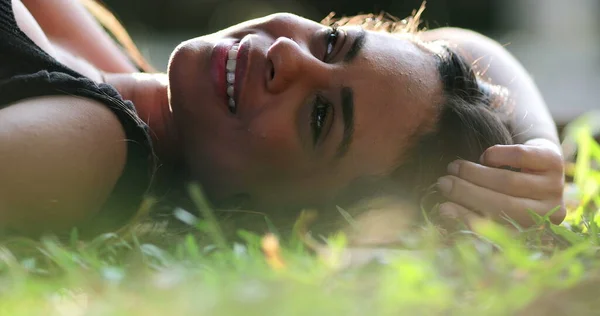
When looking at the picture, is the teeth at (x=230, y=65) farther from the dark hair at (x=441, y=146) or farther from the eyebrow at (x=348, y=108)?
the dark hair at (x=441, y=146)

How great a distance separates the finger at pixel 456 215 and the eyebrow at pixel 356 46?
41 cm

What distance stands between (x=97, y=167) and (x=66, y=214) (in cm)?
11

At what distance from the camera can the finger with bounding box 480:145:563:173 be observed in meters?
1.88

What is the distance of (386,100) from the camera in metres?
1.80

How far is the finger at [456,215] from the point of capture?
1753 mm

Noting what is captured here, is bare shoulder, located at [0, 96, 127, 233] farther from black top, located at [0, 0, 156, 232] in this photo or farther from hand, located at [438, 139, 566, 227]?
hand, located at [438, 139, 566, 227]

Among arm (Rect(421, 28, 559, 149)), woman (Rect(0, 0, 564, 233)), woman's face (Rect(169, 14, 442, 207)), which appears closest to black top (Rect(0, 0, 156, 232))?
woman (Rect(0, 0, 564, 233))

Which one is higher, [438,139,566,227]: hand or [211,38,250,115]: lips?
[211,38,250,115]: lips

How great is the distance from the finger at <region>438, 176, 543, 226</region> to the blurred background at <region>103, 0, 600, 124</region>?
4460 millimetres

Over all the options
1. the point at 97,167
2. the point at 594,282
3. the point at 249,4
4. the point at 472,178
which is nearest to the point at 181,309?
the point at 594,282

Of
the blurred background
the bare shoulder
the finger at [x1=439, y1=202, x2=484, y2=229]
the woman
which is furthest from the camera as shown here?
the blurred background

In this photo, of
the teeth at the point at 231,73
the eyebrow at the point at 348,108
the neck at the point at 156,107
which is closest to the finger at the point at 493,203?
the eyebrow at the point at 348,108

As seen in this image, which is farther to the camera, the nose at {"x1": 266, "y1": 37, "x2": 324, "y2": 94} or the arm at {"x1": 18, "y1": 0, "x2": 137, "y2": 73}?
the arm at {"x1": 18, "y1": 0, "x2": 137, "y2": 73}

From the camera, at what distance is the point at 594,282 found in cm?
104
